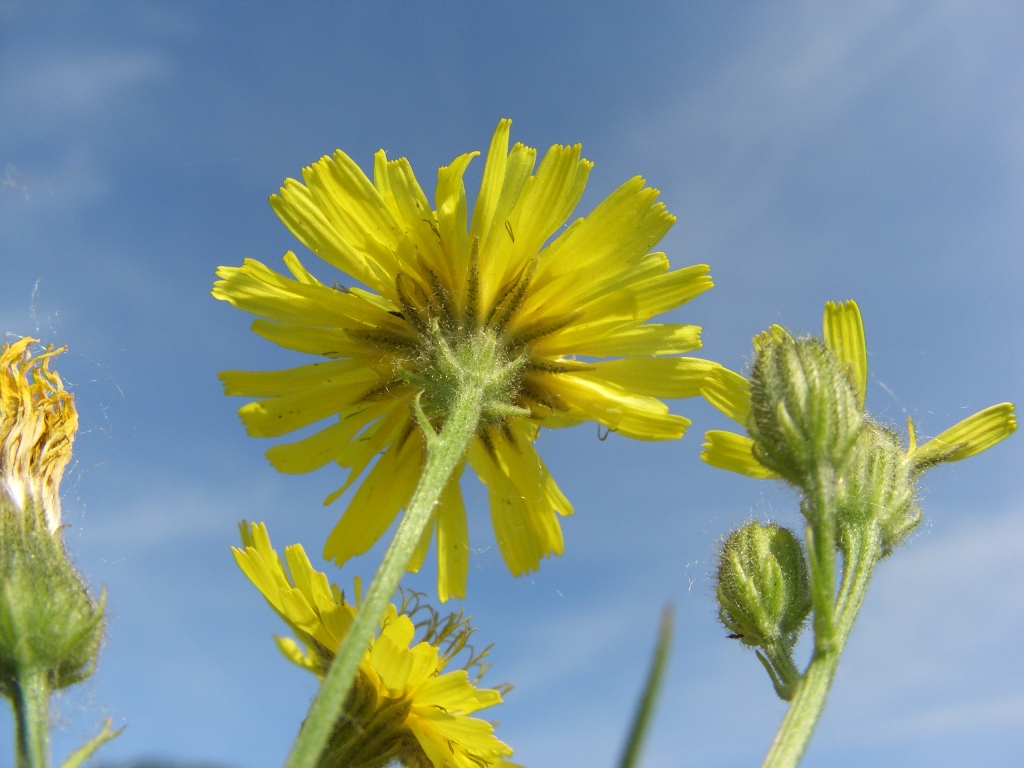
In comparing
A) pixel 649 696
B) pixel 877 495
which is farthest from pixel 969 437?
pixel 649 696

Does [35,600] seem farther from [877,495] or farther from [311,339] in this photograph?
[877,495]

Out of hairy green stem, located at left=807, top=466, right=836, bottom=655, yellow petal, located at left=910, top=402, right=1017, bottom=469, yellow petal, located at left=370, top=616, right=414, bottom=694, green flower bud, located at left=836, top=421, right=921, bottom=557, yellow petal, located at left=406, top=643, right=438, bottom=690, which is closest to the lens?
hairy green stem, located at left=807, top=466, right=836, bottom=655

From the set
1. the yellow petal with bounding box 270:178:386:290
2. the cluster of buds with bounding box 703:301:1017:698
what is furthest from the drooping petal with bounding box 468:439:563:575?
the yellow petal with bounding box 270:178:386:290

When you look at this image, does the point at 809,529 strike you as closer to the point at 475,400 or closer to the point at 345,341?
the point at 475,400

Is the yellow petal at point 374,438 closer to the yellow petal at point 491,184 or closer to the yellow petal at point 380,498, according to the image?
the yellow petal at point 380,498

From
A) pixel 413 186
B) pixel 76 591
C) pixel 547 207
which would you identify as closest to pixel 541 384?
pixel 547 207

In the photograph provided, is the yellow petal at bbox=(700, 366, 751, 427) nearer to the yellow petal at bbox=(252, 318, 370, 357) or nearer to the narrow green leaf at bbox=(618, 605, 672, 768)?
the yellow petal at bbox=(252, 318, 370, 357)

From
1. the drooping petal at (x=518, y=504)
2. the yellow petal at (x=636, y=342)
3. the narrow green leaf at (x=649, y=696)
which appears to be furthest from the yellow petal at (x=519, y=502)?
the narrow green leaf at (x=649, y=696)
